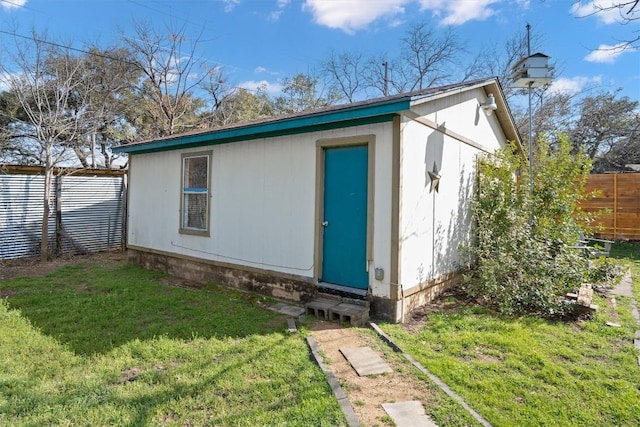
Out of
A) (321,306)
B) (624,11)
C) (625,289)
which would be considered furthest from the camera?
(625,289)

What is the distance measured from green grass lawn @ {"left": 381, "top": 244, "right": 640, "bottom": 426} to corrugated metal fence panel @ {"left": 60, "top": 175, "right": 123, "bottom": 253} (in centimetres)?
860

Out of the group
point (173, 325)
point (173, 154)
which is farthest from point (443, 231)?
point (173, 154)

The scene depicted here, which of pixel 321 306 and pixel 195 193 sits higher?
pixel 195 193

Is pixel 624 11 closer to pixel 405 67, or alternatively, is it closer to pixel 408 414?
pixel 408 414

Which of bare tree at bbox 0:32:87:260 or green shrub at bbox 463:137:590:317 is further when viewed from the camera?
bare tree at bbox 0:32:87:260

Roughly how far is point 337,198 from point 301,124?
1089 millimetres

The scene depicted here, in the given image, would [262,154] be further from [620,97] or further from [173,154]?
[620,97]

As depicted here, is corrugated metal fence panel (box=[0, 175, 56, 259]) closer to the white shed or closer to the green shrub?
the white shed

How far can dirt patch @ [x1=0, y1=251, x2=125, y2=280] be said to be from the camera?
7.12m

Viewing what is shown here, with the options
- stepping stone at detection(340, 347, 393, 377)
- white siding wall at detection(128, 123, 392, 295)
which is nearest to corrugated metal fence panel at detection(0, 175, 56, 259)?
white siding wall at detection(128, 123, 392, 295)

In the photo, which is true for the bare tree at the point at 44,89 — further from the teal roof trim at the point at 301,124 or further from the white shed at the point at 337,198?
the teal roof trim at the point at 301,124

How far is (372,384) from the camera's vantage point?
2959mm

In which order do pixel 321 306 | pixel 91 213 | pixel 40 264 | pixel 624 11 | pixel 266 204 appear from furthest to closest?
pixel 91 213
pixel 40 264
pixel 266 204
pixel 321 306
pixel 624 11

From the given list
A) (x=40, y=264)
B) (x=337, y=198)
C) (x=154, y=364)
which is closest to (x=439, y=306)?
(x=337, y=198)
